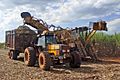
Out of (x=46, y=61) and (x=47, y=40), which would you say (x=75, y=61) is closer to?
(x=47, y=40)

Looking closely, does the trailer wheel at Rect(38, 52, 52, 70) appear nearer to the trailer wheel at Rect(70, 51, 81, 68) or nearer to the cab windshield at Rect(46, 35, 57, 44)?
the cab windshield at Rect(46, 35, 57, 44)

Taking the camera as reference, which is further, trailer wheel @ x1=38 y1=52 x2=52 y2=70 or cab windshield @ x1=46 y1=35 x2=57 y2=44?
cab windshield @ x1=46 y1=35 x2=57 y2=44

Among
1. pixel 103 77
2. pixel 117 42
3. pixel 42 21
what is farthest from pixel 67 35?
pixel 117 42

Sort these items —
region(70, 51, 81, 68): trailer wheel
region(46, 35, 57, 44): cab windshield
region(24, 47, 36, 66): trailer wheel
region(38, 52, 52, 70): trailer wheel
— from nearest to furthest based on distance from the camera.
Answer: region(38, 52, 52, 70): trailer wheel, region(70, 51, 81, 68): trailer wheel, region(46, 35, 57, 44): cab windshield, region(24, 47, 36, 66): trailer wheel

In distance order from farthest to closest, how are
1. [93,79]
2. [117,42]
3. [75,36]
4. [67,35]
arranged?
[117,42], [75,36], [67,35], [93,79]

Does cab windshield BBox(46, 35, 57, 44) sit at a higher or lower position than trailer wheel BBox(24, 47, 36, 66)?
higher

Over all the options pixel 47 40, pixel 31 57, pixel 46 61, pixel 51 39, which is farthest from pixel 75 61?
pixel 31 57

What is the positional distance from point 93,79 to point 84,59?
1150 centimetres

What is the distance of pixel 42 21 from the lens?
2544 centimetres

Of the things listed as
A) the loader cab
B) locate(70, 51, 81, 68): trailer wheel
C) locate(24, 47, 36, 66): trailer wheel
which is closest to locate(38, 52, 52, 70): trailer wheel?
the loader cab


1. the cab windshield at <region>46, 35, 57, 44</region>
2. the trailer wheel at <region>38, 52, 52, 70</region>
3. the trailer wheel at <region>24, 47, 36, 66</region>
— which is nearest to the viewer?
the trailer wheel at <region>38, 52, 52, 70</region>

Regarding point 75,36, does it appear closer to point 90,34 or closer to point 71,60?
point 90,34

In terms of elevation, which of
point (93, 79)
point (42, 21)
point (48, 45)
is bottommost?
point (93, 79)

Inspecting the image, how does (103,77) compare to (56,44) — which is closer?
(103,77)
